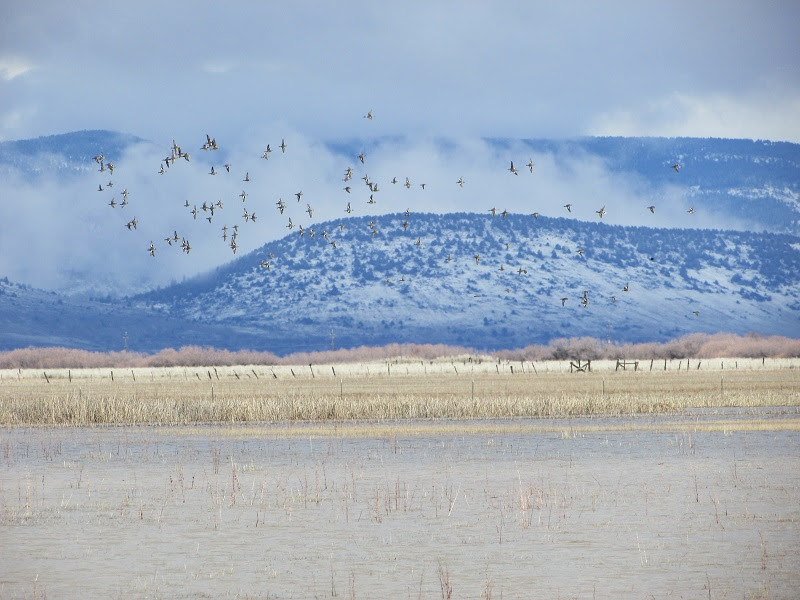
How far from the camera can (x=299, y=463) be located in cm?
3628

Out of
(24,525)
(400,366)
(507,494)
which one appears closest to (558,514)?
(507,494)

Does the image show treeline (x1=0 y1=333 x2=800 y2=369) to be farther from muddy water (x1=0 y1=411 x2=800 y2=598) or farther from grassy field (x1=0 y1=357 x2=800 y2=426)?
muddy water (x1=0 y1=411 x2=800 y2=598)

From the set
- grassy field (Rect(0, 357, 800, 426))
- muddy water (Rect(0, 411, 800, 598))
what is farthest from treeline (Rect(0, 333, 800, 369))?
muddy water (Rect(0, 411, 800, 598))

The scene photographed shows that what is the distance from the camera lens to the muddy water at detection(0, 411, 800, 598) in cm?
1991

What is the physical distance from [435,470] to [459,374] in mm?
71419

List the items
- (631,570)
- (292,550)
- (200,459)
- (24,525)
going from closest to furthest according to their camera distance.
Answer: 1. (631,570)
2. (292,550)
3. (24,525)
4. (200,459)

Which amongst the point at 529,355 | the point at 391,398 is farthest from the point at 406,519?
the point at 529,355

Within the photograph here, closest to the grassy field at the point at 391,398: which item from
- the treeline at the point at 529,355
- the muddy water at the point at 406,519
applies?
the muddy water at the point at 406,519

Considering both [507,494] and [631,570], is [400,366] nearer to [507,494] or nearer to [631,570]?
[507,494]

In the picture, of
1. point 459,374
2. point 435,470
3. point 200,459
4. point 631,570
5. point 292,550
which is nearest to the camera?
point 631,570

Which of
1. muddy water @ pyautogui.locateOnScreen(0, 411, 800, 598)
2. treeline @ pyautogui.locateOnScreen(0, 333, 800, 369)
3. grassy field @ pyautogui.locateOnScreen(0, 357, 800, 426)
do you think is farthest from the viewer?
treeline @ pyautogui.locateOnScreen(0, 333, 800, 369)

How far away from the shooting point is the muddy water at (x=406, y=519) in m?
19.9

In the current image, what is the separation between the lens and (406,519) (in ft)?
85.0

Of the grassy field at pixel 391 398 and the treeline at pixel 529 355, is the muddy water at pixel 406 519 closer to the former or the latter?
the grassy field at pixel 391 398
